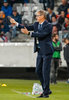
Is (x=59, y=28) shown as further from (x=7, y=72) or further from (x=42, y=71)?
(x=42, y=71)

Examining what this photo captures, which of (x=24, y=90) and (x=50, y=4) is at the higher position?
(x=50, y=4)

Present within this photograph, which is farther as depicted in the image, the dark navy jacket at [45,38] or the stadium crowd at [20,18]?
the stadium crowd at [20,18]

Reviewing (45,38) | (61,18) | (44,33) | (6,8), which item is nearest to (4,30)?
(6,8)

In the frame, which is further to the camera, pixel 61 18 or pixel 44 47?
pixel 61 18

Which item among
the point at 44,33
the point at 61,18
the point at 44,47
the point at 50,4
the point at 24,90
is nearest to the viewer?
the point at 44,33

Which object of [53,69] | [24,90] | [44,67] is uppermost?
[44,67]

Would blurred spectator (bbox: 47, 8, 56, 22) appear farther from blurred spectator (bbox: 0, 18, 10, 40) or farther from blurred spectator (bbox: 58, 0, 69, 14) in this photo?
blurred spectator (bbox: 0, 18, 10, 40)

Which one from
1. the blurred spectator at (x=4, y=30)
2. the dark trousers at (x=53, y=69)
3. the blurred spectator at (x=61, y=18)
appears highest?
the blurred spectator at (x=61, y=18)

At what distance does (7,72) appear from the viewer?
20.3 metres

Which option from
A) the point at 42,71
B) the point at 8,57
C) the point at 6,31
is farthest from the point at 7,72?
the point at 42,71

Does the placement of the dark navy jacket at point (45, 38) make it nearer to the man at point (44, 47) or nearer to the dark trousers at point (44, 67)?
the man at point (44, 47)

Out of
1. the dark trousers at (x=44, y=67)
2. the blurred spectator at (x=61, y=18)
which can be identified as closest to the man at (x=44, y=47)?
the dark trousers at (x=44, y=67)

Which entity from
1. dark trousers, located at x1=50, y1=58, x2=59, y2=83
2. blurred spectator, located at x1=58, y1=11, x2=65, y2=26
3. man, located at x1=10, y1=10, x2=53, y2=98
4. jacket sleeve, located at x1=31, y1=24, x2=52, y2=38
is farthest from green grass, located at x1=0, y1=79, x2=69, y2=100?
blurred spectator, located at x1=58, y1=11, x2=65, y2=26

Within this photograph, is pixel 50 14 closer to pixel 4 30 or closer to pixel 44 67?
pixel 4 30
